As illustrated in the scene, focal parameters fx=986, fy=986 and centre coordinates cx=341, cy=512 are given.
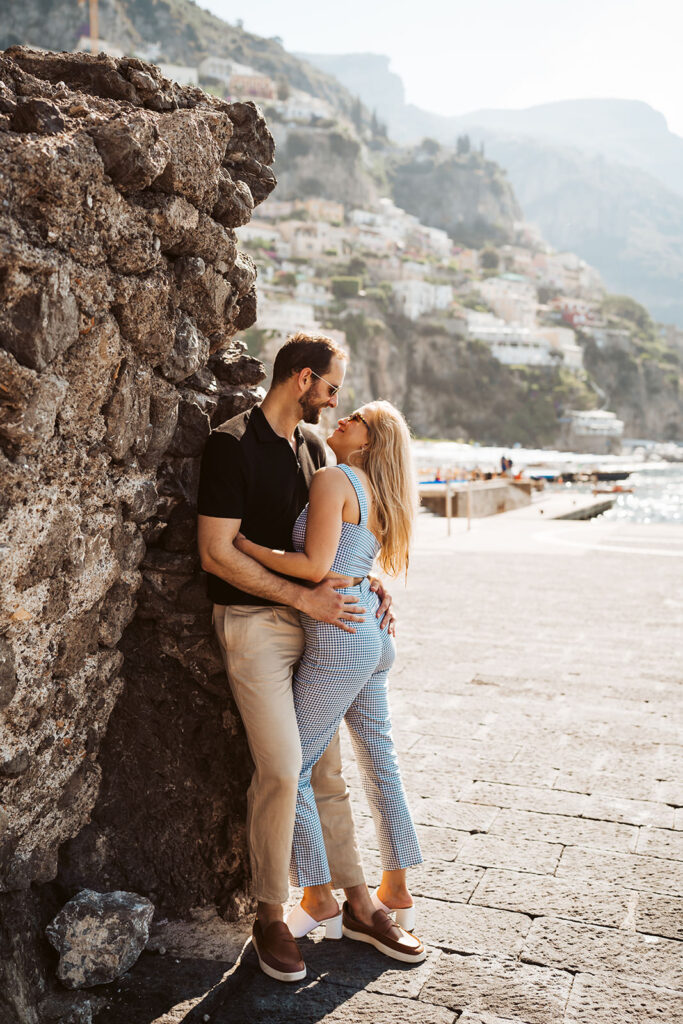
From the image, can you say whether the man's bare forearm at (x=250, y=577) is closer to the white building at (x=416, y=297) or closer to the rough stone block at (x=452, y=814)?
the rough stone block at (x=452, y=814)

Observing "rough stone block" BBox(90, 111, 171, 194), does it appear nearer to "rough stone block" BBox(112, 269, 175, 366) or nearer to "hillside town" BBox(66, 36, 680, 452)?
"rough stone block" BBox(112, 269, 175, 366)

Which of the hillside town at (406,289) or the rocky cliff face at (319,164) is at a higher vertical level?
the rocky cliff face at (319,164)

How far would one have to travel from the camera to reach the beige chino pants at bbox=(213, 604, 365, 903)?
2631mm

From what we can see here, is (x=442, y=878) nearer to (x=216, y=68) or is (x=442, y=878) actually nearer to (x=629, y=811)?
(x=629, y=811)

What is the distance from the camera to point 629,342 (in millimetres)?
134500

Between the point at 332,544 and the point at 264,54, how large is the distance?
176420mm

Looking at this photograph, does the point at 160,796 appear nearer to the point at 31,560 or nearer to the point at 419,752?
the point at 31,560

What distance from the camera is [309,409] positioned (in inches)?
108

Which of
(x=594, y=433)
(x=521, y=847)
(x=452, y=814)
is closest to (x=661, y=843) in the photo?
(x=521, y=847)

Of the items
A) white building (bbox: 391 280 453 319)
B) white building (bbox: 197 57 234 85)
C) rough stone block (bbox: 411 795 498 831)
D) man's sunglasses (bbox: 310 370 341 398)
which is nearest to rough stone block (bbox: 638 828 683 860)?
rough stone block (bbox: 411 795 498 831)

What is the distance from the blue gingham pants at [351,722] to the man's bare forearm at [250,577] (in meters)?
0.14

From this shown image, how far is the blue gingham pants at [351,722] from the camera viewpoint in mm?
2719

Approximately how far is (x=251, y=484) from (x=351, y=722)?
80 centimetres

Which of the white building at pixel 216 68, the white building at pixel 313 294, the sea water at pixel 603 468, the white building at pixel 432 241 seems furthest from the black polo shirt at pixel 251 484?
the white building at pixel 432 241
